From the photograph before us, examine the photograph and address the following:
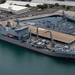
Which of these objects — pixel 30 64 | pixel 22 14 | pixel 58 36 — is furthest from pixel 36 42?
pixel 22 14

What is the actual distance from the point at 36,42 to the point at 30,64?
10.2ft

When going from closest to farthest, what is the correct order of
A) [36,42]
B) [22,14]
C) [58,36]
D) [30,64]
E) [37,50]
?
1. [30,64]
2. [37,50]
3. [36,42]
4. [58,36]
5. [22,14]

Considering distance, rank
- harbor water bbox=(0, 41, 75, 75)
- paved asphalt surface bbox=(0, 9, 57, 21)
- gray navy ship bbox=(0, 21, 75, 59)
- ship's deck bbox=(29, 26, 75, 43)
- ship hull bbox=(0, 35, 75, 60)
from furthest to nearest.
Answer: paved asphalt surface bbox=(0, 9, 57, 21) → ship's deck bbox=(29, 26, 75, 43) → gray navy ship bbox=(0, 21, 75, 59) → ship hull bbox=(0, 35, 75, 60) → harbor water bbox=(0, 41, 75, 75)

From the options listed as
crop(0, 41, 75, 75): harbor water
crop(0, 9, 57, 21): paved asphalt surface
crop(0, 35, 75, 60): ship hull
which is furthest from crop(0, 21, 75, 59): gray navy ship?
crop(0, 9, 57, 21): paved asphalt surface

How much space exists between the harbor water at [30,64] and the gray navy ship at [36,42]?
0.52 meters

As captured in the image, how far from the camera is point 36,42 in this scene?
2234 centimetres

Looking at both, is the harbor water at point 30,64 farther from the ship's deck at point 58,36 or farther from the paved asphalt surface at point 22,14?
the paved asphalt surface at point 22,14

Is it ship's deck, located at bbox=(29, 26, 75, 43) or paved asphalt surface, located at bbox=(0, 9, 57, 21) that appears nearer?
ship's deck, located at bbox=(29, 26, 75, 43)

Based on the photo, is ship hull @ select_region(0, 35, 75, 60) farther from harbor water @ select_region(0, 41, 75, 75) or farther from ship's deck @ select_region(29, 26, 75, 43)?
ship's deck @ select_region(29, 26, 75, 43)

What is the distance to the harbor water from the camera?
1853 cm

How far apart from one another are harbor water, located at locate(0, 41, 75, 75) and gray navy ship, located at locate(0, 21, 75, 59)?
1.70 feet

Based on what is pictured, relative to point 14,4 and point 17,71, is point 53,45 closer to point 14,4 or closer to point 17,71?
point 17,71

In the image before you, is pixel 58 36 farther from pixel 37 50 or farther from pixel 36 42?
pixel 37 50

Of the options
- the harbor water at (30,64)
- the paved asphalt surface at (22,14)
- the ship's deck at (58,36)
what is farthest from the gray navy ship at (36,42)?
the paved asphalt surface at (22,14)
